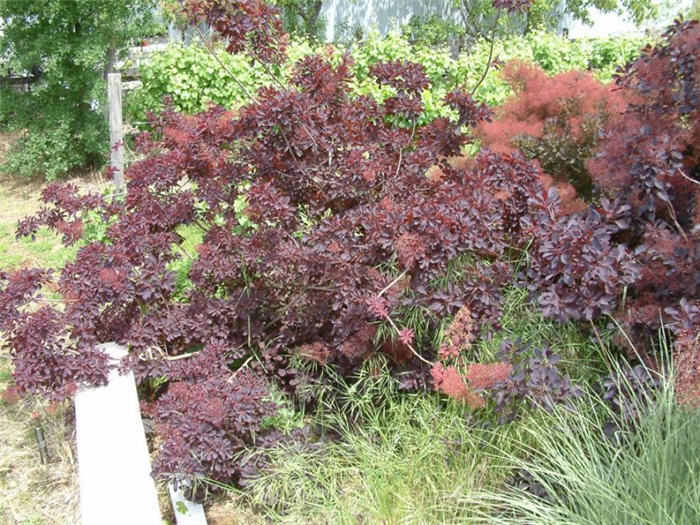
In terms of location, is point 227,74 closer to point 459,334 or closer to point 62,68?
point 62,68

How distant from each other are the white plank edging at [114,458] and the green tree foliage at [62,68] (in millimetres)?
4582

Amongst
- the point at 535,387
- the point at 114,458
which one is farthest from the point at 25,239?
the point at 535,387

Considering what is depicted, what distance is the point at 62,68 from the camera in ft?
22.8

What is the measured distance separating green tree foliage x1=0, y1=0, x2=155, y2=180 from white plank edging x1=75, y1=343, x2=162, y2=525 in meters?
4.58

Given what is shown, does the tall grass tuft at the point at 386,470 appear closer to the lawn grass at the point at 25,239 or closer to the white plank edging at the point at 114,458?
the white plank edging at the point at 114,458

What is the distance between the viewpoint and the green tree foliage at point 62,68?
6.77 m

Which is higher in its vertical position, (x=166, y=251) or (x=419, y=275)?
(x=419, y=275)

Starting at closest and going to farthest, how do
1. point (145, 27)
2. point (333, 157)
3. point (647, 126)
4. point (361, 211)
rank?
point (647, 126) → point (361, 211) → point (333, 157) → point (145, 27)

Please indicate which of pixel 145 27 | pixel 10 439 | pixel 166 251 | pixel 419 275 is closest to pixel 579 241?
pixel 419 275

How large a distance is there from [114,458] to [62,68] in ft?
17.5

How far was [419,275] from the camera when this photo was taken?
9.09ft

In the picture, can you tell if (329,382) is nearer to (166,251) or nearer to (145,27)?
(166,251)

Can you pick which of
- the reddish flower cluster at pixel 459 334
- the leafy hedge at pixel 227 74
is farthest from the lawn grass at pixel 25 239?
Result: the reddish flower cluster at pixel 459 334

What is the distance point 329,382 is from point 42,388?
4.19ft
